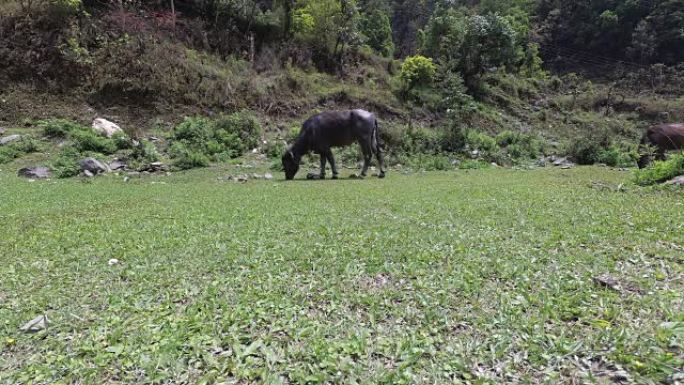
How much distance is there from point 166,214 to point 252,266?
3.63 meters

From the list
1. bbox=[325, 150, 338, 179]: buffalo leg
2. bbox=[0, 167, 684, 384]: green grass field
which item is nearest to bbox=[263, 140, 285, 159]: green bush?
bbox=[325, 150, 338, 179]: buffalo leg

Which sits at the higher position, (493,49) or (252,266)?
(493,49)

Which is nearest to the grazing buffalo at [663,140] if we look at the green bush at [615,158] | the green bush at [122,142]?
the green bush at [615,158]

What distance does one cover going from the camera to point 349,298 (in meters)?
3.44

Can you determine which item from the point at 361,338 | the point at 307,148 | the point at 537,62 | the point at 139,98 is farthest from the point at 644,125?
the point at 361,338

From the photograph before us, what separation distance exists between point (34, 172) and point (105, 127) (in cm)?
504

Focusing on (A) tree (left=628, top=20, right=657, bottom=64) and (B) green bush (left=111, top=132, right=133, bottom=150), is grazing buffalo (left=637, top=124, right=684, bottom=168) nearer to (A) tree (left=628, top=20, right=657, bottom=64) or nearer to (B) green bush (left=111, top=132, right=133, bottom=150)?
A: (B) green bush (left=111, top=132, right=133, bottom=150)

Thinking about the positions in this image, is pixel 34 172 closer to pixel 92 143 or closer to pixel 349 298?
pixel 92 143

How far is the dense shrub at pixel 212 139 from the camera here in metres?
16.2

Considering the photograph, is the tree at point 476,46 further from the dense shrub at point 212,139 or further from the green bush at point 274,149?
the dense shrub at point 212,139

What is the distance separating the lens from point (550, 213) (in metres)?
6.40

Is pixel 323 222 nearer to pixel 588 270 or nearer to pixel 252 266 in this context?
pixel 252 266

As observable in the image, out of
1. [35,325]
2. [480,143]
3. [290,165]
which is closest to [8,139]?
[290,165]

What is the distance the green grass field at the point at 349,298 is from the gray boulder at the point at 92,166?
8.10 m
